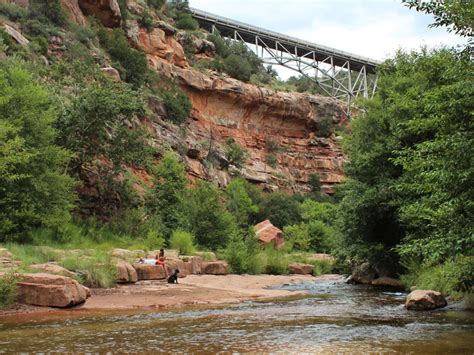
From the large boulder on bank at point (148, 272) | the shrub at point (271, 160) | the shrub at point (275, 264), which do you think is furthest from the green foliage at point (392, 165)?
the shrub at point (271, 160)

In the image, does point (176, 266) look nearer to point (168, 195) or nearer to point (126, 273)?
point (126, 273)

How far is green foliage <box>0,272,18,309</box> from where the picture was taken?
11.4m

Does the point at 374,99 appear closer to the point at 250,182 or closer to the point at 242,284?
the point at 242,284

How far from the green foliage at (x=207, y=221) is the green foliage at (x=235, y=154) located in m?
23.8

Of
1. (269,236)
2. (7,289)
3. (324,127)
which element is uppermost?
(324,127)

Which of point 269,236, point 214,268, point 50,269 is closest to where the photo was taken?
point 50,269

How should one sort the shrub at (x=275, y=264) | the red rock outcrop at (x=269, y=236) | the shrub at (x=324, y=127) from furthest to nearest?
the shrub at (x=324, y=127) → the red rock outcrop at (x=269, y=236) → the shrub at (x=275, y=264)

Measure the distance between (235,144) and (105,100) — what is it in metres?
31.2

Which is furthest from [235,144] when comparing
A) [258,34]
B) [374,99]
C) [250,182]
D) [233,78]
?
[374,99]

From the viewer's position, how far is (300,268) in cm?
3419

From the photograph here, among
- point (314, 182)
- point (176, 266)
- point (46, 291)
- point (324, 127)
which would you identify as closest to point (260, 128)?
point (314, 182)

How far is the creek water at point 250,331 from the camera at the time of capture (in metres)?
7.66

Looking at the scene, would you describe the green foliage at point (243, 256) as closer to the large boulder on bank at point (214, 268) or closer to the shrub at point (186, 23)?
the large boulder on bank at point (214, 268)

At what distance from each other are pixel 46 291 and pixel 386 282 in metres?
14.6
